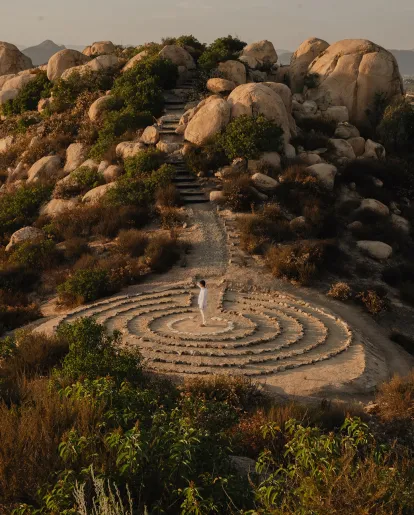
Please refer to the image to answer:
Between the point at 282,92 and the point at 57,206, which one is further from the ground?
the point at 282,92

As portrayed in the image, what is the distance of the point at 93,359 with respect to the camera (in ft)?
30.2

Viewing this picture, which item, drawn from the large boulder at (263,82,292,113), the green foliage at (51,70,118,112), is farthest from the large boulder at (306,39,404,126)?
the green foliage at (51,70,118,112)

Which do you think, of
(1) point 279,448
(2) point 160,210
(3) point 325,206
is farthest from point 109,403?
(3) point 325,206

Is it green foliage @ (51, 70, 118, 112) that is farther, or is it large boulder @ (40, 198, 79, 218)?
green foliage @ (51, 70, 118, 112)

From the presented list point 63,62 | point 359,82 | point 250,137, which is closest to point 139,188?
point 250,137

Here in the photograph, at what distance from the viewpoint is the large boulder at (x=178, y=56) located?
32.6m

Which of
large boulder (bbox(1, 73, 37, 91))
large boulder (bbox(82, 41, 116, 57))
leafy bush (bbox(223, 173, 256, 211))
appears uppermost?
large boulder (bbox(82, 41, 116, 57))

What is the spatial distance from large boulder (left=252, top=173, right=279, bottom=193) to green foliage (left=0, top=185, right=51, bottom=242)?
396 inches

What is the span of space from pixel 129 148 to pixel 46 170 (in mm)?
5584

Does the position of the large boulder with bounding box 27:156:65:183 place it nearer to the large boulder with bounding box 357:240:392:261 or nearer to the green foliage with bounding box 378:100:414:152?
the large boulder with bounding box 357:240:392:261

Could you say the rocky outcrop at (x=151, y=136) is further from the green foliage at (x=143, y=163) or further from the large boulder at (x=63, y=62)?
the large boulder at (x=63, y=62)

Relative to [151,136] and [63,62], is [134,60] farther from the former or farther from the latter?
[151,136]

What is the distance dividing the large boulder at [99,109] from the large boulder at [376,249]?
16928 mm

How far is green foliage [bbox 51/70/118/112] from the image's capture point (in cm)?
3297
